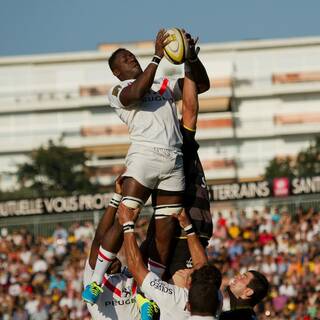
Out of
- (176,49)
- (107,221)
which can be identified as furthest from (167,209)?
(176,49)

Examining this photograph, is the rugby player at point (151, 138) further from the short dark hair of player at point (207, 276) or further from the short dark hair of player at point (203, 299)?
the short dark hair of player at point (203, 299)

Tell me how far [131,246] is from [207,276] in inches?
63.1

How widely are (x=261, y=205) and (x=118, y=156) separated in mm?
55288

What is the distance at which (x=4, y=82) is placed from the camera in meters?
85.3

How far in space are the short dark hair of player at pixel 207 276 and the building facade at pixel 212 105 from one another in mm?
72580

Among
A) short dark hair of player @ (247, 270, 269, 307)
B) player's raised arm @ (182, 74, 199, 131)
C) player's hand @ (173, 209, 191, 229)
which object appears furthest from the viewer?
player's raised arm @ (182, 74, 199, 131)

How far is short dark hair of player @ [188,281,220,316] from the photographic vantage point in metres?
7.29

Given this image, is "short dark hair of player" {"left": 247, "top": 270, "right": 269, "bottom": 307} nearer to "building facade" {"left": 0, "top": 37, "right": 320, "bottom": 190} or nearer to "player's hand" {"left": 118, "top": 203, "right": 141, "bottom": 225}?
"player's hand" {"left": 118, "top": 203, "right": 141, "bottom": 225}

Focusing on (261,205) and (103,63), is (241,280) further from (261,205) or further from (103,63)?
(103,63)

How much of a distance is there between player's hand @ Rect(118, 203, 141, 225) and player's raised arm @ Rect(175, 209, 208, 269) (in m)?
0.46

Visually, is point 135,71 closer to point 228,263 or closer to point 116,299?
point 116,299

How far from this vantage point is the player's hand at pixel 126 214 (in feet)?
30.8

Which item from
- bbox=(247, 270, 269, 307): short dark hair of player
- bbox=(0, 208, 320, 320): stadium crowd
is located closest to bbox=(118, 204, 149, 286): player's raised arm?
bbox=(247, 270, 269, 307): short dark hair of player

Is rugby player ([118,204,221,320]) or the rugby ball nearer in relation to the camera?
rugby player ([118,204,221,320])
